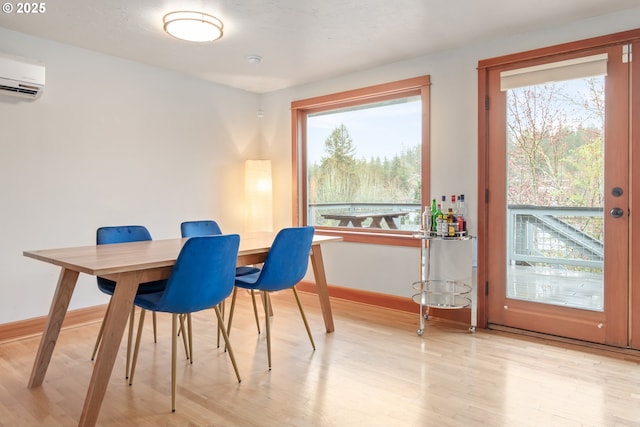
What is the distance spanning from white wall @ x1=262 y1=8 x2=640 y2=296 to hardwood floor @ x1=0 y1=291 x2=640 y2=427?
774mm

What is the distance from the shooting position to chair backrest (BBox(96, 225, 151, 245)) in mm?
2779

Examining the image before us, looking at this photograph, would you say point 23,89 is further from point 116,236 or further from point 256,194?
point 256,194

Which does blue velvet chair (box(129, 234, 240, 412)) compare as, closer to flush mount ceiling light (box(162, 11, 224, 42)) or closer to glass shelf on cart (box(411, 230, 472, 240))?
flush mount ceiling light (box(162, 11, 224, 42))

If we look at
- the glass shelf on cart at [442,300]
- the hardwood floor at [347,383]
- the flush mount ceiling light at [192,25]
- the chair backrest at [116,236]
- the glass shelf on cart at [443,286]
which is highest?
the flush mount ceiling light at [192,25]

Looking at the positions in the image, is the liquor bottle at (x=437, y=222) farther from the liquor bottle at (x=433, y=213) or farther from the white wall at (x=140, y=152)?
the white wall at (x=140, y=152)

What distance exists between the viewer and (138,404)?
213cm

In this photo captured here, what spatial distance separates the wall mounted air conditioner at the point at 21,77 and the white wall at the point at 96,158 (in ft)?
0.36

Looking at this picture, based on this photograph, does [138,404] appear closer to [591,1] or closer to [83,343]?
[83,343]

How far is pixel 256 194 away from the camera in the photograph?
466 cm

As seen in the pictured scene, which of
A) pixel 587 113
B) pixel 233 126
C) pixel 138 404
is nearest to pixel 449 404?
pixel 138 404

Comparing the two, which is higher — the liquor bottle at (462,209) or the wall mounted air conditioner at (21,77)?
the wall mounted air conditioner at (21,77)

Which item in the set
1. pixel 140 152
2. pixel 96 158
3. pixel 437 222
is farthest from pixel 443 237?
pixel 96 158

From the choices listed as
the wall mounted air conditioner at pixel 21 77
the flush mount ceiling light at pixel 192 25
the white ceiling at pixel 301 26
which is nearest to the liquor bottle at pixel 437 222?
the white ceiling at pixel 301 26

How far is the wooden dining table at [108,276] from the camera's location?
188 cm
